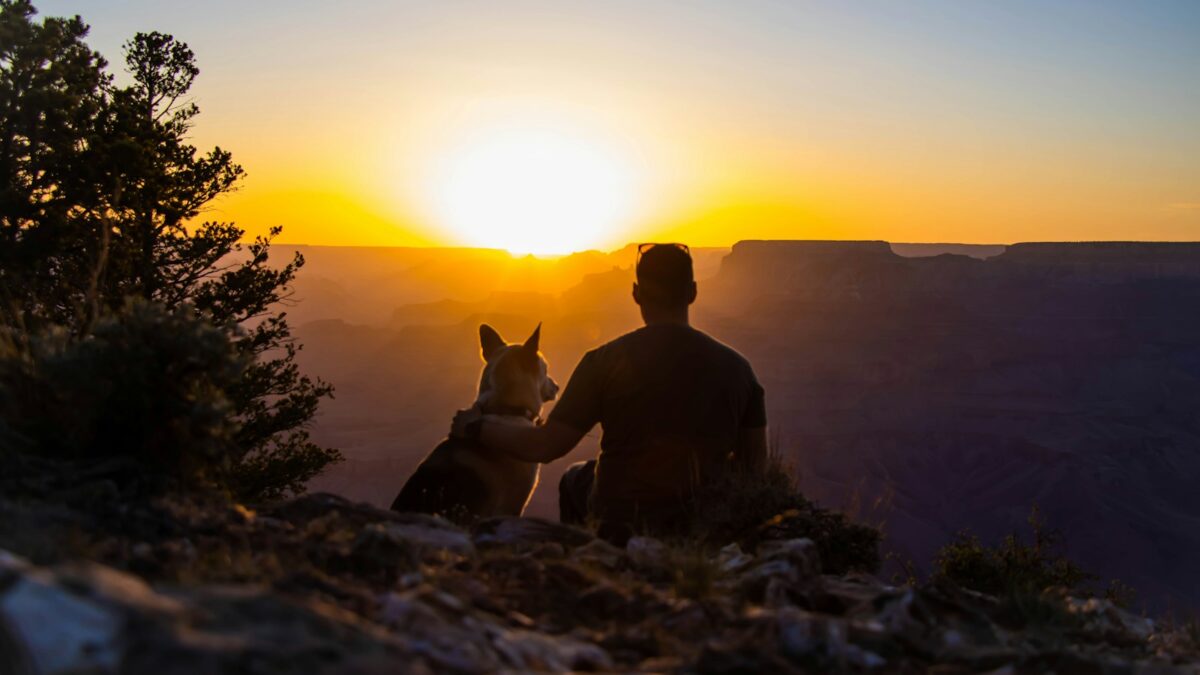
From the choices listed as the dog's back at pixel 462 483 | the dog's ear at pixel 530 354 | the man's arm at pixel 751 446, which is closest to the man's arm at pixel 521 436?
the dog's back at pixel 462 483

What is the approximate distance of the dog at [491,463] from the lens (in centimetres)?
596

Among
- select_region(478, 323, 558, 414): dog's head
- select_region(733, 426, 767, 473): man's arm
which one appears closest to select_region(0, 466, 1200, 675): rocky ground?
select_region(733, 426, 767, 473): man's arm

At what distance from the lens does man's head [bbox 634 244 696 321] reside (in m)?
5.57

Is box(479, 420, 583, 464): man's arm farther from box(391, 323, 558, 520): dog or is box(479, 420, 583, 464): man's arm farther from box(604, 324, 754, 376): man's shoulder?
box(604, 324, 754, 376): man's shoulder

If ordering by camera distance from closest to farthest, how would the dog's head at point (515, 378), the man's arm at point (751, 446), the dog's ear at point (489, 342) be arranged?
1. the man's arm at point (751, 446)
2. the dog's head at point (515, 378)
3. the dog's ear at point (489, 342)

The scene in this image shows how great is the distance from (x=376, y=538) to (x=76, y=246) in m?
14.2

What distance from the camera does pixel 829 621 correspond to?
2994mm

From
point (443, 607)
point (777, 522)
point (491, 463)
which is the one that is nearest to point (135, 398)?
point (443, 607)

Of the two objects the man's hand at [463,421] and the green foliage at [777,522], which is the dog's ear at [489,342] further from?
the green foliage at [777,522]

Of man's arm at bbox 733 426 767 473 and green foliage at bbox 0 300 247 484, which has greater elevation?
green foliage at bbox 0 300 247 484

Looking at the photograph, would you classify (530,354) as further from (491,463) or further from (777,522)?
(777,522)

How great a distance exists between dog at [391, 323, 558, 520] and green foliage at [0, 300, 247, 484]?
1772 mm

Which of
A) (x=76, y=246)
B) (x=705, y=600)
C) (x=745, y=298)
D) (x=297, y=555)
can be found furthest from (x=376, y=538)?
(x=745, y=298)

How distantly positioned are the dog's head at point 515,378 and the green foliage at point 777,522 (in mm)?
1821
